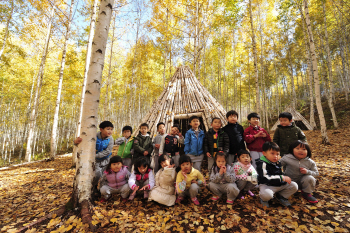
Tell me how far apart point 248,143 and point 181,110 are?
2577 mm

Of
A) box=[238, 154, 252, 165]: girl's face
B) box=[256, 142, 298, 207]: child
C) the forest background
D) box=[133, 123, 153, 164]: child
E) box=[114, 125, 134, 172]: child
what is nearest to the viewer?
box=[256, 142, 298, 207]: child

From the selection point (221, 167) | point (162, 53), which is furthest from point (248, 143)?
point (162, 53)

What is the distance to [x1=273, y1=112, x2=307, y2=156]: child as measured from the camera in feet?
10.2

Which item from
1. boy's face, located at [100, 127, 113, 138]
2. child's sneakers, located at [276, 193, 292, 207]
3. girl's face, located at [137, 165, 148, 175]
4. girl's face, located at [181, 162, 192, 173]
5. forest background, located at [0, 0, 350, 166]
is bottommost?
child's sneakers, located at [276, 193, 292, 207]

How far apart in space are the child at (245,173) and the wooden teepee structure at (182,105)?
1.82 m

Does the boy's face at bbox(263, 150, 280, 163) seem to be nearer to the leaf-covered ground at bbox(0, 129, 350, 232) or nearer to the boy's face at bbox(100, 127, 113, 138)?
the leaf-covered ground at bbox(0, 129, 350, 232)

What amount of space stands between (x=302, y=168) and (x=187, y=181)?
6.54ft

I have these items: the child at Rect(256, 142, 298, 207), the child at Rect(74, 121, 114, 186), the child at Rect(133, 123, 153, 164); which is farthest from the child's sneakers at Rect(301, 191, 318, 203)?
the child at Rect(74, 121, 114, 186)

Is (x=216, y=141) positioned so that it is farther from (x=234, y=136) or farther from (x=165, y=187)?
(x=165, y=187)

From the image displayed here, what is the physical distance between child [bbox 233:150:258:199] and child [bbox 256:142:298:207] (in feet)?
0.47

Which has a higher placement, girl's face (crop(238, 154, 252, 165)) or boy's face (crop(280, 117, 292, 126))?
boy's face (crop(280, 117, 292, 126))

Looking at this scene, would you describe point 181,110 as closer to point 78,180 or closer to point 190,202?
point 190,202

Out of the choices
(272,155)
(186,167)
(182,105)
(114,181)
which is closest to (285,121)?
(272,155)

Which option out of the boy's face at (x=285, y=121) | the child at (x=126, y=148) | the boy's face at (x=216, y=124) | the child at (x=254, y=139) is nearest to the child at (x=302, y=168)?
the child at (x=254, y=139)
